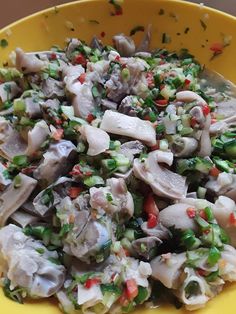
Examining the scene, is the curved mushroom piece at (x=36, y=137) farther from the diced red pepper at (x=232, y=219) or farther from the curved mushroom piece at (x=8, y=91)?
the diced red pepper at (x=232, y=219)

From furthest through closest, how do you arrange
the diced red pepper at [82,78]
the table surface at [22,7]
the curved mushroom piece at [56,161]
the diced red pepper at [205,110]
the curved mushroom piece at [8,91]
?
the table surface at [22,7], the curved mushroom piece at [8,91], the diced red pepper at [82,78], the diced red pepper at [205,110], the curved mushroom piece at [56,161]

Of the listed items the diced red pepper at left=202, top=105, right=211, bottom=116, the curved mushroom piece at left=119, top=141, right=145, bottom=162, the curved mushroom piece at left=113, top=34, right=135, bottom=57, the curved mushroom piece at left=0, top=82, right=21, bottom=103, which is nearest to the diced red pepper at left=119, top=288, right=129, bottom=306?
the curved mushroom piece at left=119, top=141, right=145, bottom=162

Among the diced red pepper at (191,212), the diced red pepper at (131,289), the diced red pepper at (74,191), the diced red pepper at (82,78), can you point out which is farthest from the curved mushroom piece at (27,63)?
the diced red pepper at (131,289)

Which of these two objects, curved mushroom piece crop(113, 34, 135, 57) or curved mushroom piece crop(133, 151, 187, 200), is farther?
curved mushroom piece crop(113, 34, 135, 57)

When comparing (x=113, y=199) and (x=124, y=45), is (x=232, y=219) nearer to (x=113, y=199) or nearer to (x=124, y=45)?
(x=113, y=199)

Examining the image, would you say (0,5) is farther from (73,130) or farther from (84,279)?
(84,279)

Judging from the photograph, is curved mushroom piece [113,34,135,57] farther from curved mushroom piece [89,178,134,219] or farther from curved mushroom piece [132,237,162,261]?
curved mushroom piece [132,237,162,261]
